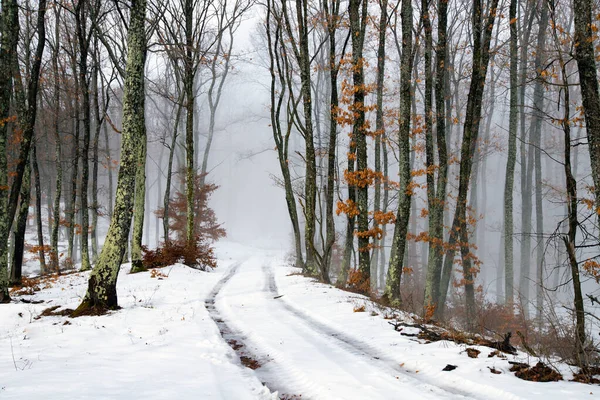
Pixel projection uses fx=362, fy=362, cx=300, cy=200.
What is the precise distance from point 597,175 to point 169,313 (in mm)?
8916

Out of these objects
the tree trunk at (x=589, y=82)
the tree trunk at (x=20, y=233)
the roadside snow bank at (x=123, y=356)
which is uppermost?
the tree trunk at (x=589, y=82)

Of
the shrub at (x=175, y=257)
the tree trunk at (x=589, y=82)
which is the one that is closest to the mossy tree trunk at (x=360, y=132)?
the tree trunk at (x=589, y=82)

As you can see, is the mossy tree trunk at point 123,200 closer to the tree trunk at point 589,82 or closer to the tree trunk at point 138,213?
the tree trunk at point 138,213

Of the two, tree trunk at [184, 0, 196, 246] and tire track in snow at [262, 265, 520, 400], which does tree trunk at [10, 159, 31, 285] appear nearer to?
tree trunk at [184, 0, 196, 246]

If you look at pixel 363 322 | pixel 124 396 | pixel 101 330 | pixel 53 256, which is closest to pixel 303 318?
pixel 363 322

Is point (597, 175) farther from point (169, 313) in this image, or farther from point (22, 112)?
point (22, 112)

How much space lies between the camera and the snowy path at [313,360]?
4109 mm

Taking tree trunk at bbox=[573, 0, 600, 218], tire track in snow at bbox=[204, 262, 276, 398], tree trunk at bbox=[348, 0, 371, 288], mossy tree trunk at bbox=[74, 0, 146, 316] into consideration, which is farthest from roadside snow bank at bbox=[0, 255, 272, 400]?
tree trunk at bbox=[573, 0, 600, 218]

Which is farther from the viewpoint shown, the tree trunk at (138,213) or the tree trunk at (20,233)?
the tree trunk at (138,213)

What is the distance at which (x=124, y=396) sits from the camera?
3.68 meters

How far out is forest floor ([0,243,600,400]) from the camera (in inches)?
157

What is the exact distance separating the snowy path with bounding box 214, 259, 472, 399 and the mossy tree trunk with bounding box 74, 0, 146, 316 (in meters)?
2.58

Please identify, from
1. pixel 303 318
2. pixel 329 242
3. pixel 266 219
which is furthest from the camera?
pixel 266 219

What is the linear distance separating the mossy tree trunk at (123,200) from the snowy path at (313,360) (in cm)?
258
